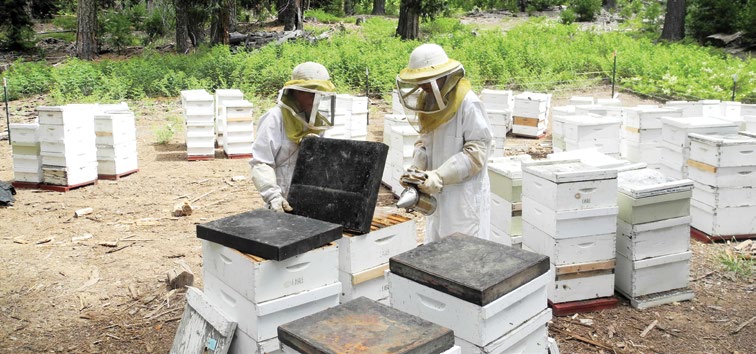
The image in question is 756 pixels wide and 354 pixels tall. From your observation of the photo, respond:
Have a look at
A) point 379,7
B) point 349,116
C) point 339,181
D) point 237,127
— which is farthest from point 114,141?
point 379,7

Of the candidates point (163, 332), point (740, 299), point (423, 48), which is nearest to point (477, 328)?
point (423, 48)

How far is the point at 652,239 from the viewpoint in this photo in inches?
197

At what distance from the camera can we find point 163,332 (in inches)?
187

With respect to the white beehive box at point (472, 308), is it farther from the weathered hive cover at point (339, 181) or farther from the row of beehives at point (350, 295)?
the weathered hive cover at point (339, 181)

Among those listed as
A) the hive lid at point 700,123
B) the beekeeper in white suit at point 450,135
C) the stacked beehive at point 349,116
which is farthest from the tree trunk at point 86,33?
the beekeeper in white suit at point 450,135

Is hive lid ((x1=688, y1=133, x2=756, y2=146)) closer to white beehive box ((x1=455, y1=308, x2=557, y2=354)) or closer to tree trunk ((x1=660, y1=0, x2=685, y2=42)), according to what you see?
white beehive box ((x1=455, y1=308, x2=557, y2=354))

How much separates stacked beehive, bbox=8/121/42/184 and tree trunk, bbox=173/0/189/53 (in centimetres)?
1370

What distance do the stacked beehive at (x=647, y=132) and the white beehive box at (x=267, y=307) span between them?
5.63 m

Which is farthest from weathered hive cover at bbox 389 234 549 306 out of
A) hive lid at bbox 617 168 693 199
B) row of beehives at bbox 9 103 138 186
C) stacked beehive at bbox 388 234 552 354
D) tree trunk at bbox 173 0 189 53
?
tree trunk at bbox 173 0 189 53

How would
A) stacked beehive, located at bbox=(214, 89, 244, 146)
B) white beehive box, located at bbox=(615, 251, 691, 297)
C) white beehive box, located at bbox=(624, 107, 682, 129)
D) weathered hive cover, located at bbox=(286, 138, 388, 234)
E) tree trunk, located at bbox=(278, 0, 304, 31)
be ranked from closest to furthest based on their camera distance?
weathered hive cover, located at bbox=(286, 138, 388, 234) < white beehive box, located at bbox=(615, 251, 691, 297) < white beehive box, located at bbox=(624, 107, 682, 129) < stacked beehive, located at bbox=(214, 89, 244, 146) < tree trunk, located at bbox=(278, 0, 304, 31)

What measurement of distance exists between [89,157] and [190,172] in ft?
5.01

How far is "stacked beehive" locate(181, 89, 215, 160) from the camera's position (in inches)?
409

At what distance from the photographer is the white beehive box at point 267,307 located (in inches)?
118

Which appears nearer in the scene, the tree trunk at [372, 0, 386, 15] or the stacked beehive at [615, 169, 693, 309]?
the stacked beehive at [615, 169, 693, 309]
